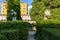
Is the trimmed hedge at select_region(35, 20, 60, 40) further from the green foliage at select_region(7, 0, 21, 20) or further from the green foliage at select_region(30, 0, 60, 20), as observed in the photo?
the green foliage at select_region(7, 0, 21, 20)

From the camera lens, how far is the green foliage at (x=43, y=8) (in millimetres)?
26172

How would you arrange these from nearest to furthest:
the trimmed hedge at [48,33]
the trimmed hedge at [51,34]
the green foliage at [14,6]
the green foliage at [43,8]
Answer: the trimmed hedge at [51,34] < the trimmed hedge at [48,33] < the green foliage at [43,8] < the green foliage at [14,6]

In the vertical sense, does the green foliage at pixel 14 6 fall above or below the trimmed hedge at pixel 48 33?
above

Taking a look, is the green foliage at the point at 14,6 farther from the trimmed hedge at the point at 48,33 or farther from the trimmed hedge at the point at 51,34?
the trimmed hedge at the point at 51,34

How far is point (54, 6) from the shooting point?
88.7 feet

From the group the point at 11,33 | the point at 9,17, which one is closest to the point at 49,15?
the point at 9,17

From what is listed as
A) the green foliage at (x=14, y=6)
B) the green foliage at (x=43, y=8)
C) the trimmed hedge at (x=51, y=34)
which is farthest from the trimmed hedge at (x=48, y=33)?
the green foliage at (x=14, y=6)

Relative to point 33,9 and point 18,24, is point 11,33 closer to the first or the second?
point 18,24

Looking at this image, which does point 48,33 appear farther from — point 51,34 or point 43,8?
point 43,8

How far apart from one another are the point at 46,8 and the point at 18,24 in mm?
13413

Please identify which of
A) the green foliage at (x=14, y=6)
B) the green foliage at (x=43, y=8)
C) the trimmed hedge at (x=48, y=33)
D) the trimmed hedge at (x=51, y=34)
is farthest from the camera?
the green foliage at (x=14, y=6)

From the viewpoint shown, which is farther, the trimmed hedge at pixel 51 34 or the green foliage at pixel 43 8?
the green foliage at pixel 43 8

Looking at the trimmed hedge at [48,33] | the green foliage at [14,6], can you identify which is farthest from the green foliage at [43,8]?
the trimmed hedge at [48,33]

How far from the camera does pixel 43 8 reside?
2928 cm
